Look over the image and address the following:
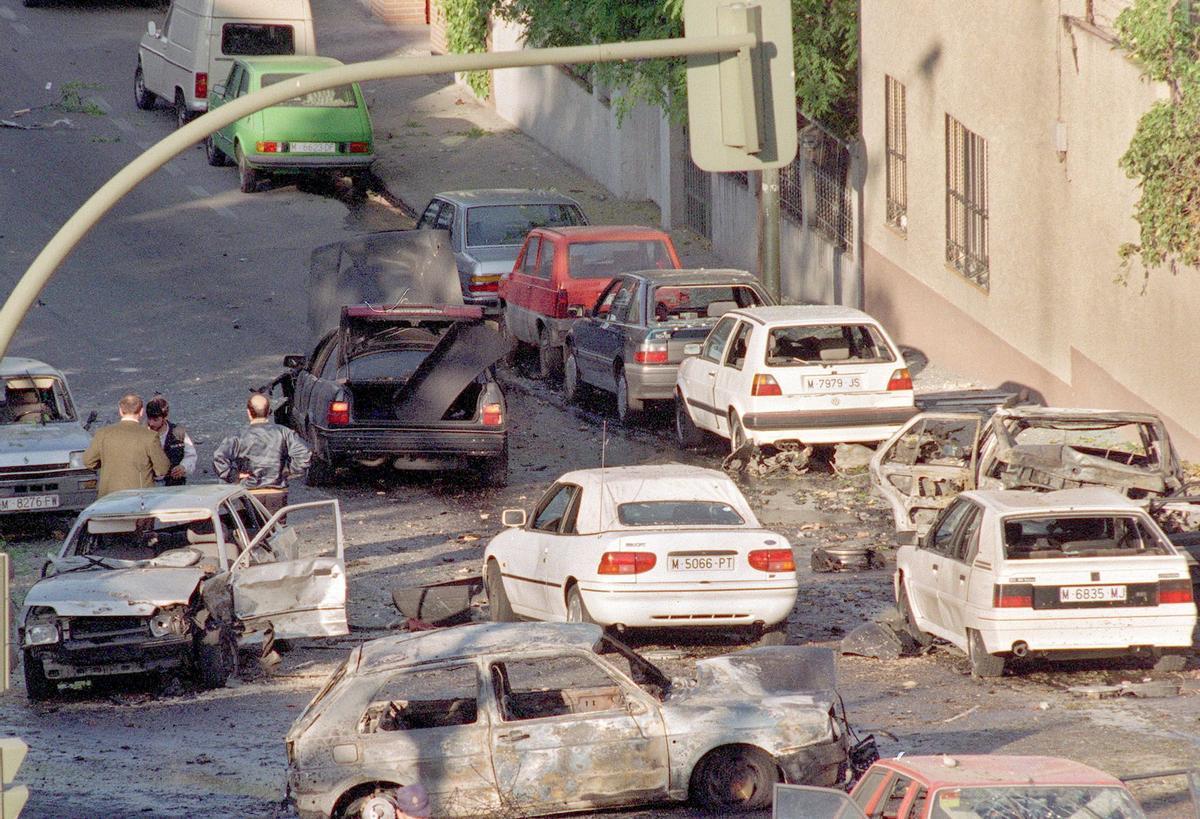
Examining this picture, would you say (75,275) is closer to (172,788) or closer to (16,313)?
(172,788)

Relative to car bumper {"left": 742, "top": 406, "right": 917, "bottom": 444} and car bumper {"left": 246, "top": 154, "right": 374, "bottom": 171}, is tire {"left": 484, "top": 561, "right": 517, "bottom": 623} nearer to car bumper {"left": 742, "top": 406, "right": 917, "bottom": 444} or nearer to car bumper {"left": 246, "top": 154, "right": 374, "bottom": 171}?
car bumper {"left": 742, "top": 406, "right": 917, "bottom": 444}

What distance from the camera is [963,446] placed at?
18.0 metres

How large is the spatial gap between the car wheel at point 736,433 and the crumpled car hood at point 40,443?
6.36 metres

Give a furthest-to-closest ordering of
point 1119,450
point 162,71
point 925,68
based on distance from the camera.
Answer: point 162,71, point 925,68, point 1119,450

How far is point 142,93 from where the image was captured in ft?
129

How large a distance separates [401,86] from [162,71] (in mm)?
6937

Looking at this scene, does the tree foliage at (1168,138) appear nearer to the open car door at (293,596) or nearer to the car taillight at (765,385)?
the car taillight at (765,385)

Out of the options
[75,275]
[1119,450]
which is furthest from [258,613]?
[75,275]

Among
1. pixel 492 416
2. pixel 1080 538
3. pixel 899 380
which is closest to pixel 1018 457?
pixel 1080 538

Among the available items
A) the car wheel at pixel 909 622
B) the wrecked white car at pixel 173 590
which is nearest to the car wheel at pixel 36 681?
the wrecked white car at pixel 173 590

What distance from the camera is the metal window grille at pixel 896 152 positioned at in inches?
1026

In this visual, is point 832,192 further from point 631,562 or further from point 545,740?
point 545,740

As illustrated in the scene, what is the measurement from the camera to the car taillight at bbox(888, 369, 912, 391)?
1894cm

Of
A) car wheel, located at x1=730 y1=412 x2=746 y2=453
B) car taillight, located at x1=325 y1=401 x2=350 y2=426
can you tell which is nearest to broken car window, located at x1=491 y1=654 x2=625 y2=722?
car taillight, located at x1=325 y1=401 x2=350 y2=426
